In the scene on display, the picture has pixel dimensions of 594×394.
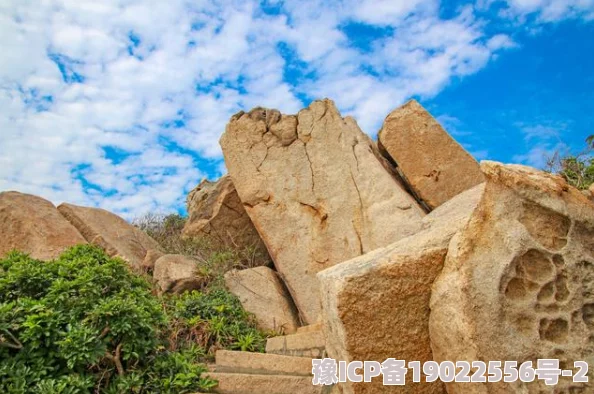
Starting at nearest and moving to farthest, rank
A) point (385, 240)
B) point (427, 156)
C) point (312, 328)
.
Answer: point (312, 328) → point (385, 240) → point (427, 156)

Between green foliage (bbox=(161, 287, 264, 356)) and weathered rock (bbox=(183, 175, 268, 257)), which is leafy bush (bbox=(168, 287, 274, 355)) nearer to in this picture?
green foliage (bbox=(161, 287, 264, 356))

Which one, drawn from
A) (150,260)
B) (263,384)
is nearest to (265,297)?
(150,260)

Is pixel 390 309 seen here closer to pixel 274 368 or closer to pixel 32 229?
pixel 274 368

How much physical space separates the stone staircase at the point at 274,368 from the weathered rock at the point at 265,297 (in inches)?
40.9

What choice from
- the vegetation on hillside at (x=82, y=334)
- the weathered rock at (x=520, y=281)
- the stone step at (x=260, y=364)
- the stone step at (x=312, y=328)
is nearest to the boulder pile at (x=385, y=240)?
the weathered rock at (x=520, y=281)

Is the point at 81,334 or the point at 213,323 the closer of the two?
the point at 81,334

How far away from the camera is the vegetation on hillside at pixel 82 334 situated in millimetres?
5176

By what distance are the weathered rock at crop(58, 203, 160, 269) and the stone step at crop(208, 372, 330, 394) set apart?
4.50 meters

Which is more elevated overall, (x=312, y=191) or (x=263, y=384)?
(x=312, y=191)

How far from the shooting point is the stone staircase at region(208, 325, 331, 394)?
6.09 metres

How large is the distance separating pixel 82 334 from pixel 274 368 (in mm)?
2379

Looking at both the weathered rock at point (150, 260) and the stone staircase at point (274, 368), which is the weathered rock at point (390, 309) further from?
the weathered rock at point (150, 260)

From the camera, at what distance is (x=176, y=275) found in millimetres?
9297

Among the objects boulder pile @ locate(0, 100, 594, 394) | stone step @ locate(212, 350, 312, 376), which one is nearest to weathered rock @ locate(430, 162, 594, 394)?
boulder pile @ locate(0, 100, 594, 394)
